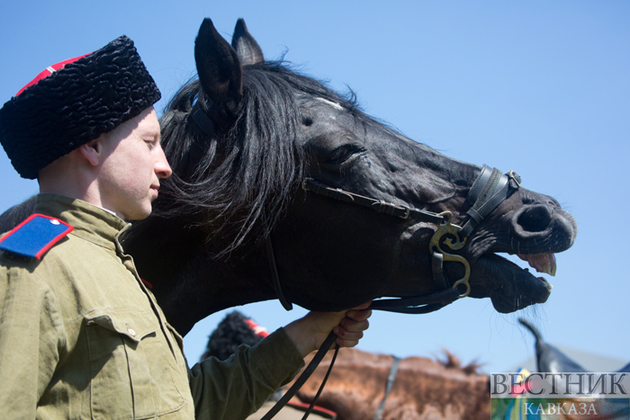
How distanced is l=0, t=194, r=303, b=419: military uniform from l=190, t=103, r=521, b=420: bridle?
2.83 feet

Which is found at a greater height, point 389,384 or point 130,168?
point 130,168

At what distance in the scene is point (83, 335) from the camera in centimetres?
126

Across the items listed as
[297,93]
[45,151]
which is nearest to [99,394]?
[45,151]

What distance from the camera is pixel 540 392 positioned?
15.1 ft

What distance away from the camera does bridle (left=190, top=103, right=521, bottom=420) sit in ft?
7.39

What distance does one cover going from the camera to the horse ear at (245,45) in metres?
3.11

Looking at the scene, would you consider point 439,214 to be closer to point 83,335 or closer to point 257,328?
point 83,335

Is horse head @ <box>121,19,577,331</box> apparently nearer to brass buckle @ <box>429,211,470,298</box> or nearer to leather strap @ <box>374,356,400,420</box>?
brass buckle @ <box>429,211,470,298</box>

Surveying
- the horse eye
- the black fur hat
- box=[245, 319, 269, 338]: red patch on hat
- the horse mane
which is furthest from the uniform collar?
box=[245, 319, 269, 338]: red patch on hat

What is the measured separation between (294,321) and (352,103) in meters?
1.03

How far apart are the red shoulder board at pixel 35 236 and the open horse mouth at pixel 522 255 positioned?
1.60 metres

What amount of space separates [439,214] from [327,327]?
687 mm

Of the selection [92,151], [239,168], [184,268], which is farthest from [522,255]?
[92,151]

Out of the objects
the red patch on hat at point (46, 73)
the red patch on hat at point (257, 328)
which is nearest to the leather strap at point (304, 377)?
the red patch on hat at point (46, 73)
